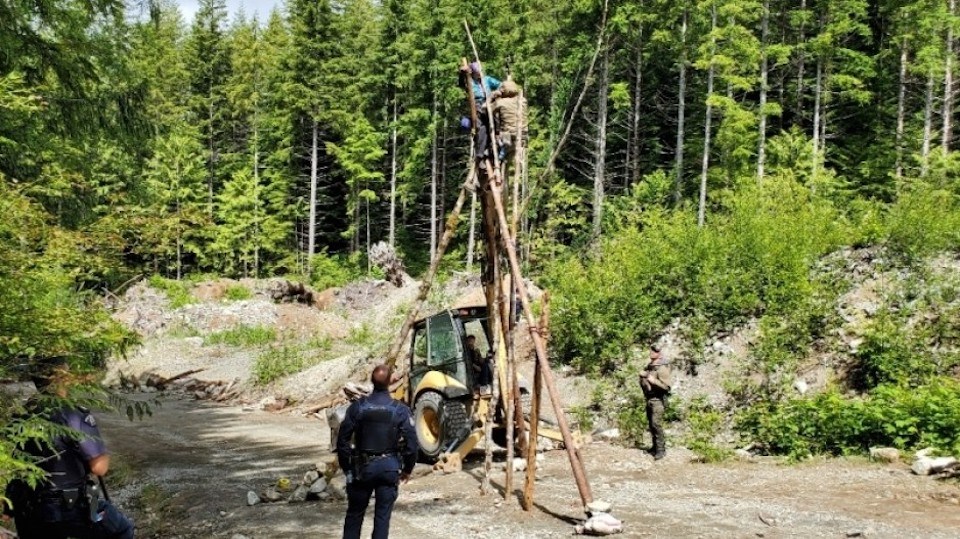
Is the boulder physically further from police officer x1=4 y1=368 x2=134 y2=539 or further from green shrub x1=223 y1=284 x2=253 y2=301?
green shrub x1=223 y1=284 x2=253 y2=301

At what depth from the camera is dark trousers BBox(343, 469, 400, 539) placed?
229 inches

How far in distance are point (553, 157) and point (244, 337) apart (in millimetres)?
22558

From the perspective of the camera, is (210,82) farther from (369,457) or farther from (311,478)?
(369,457)

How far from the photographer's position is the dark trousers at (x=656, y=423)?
1055 centimetres

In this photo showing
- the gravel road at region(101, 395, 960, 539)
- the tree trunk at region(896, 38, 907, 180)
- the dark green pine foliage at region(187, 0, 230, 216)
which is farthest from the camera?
the dark green pine foliage at region(187, 0, 230, 216)

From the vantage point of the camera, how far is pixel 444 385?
32.7 ft

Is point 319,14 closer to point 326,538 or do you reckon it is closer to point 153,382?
point 153,382

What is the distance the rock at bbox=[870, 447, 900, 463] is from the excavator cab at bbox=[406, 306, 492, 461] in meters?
5.53

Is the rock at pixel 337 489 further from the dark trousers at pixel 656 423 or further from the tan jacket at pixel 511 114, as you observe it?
the tan jacket at pixel 511 114

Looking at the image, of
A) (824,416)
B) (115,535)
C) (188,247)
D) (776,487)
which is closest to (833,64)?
(824,416)

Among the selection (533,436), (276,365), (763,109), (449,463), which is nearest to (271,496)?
(449,463)

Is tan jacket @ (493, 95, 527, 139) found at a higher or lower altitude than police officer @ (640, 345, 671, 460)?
higher

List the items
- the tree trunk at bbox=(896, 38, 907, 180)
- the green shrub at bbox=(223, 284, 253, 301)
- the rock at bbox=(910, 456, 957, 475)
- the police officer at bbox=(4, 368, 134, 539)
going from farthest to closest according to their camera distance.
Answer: the green shrub at bbox=(223, 284, 253, 301)
the tree trunk at bbox=(896, 38, 907, 180)
the rock at bbox=(910, 456, 957, 475)
the police officer at bbox=(4, 368, 134, 539)

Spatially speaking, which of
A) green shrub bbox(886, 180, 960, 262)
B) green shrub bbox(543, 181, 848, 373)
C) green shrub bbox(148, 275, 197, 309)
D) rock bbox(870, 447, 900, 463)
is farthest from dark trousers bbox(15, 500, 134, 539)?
green shrub bbox(148, 275, 197, 309)
